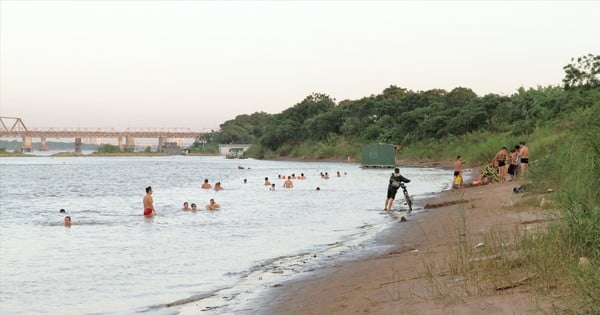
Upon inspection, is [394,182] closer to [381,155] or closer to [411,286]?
[411,286]

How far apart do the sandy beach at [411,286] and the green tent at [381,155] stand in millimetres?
62575

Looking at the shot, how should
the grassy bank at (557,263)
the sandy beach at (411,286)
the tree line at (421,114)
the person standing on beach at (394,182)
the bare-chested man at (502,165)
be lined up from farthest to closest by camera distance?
the tree line at (421,114) < the bare-chested man at (502,165) < the person standing on beach at (394,182) < the sandy beach at (411,286) < the grassy bank at (557,263)

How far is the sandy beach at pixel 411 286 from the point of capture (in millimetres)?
7414

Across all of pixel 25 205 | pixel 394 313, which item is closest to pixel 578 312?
pixel 394 313

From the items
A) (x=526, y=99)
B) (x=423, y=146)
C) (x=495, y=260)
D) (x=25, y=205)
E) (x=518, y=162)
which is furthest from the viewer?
(x=423, y=146)

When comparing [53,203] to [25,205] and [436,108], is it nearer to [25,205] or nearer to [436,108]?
[25,205]

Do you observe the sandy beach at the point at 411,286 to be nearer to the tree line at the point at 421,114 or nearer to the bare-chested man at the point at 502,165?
the bare-chested man at the point at 502,165

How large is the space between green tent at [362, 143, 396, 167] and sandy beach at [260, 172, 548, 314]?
62575 millimetres

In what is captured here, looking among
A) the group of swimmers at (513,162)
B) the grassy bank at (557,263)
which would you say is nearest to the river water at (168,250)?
the grassy bank at (557,263)

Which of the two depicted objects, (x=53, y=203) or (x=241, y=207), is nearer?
(x=241, y=207)

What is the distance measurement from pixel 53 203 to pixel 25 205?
5.70 feet

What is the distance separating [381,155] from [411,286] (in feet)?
232

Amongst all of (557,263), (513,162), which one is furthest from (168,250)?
(513,162)

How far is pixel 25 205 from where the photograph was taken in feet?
127
